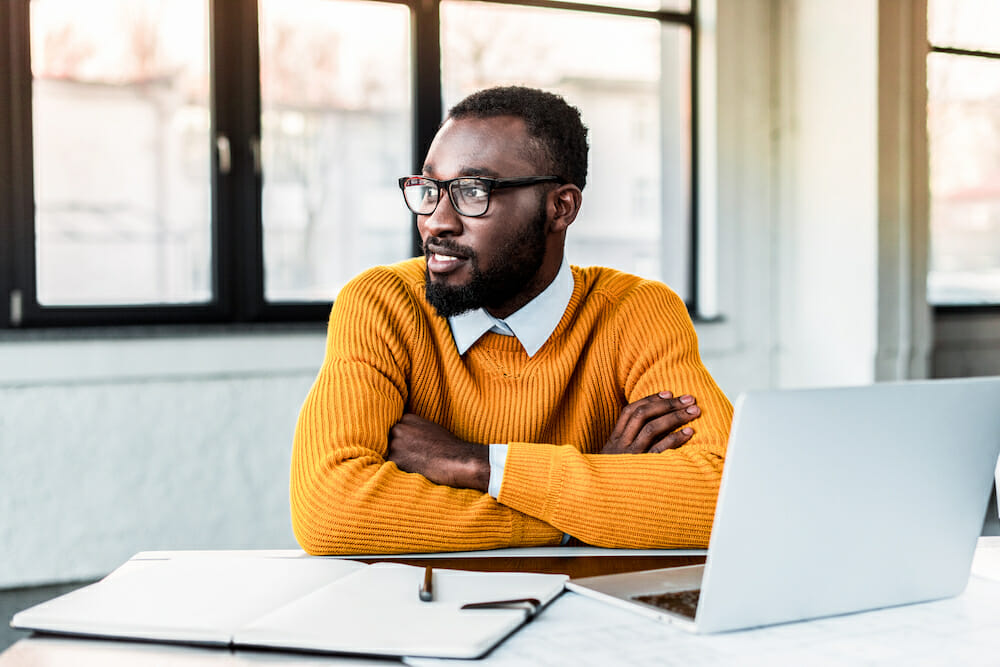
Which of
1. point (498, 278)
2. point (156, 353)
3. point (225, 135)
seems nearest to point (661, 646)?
point (498, 278)

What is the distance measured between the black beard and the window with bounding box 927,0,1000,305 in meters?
3.15

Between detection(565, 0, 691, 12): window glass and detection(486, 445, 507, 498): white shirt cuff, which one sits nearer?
detection(486, 445, 507, 498): white shirt cuff

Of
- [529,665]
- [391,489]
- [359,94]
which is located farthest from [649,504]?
[359,94]

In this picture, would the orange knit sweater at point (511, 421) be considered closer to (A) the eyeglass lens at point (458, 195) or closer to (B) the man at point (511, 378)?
(B) the man at point (511, 378)

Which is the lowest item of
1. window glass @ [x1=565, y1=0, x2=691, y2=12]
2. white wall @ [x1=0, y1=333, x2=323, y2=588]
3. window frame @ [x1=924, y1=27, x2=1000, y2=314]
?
white wall @ [x1=0, y1=333, x2=323, y2=588]

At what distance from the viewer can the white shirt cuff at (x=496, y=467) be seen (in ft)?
4.52

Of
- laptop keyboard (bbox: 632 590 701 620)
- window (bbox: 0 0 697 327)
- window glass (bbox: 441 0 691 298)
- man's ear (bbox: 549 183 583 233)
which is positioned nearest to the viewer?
laptop keyboard (bbox: 632 590 701 620)

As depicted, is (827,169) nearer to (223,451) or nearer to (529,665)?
(223,451)

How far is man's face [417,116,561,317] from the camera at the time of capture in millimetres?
1680

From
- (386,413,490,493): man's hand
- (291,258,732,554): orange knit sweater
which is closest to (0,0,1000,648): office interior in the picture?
(291,258,732,554): orange knit sweater

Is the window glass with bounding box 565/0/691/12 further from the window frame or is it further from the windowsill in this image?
the windowsill

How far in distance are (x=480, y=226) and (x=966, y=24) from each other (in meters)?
3.64

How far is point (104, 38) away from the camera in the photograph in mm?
Result: 3180

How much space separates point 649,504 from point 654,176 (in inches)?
115
